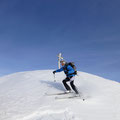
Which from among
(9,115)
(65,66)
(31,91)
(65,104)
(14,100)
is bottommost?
(9,115)

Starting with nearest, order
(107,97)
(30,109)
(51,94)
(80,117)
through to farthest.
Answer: (80,117), (30,109), (107,97), (51,94)

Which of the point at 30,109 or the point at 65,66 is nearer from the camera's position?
the point at 30,109

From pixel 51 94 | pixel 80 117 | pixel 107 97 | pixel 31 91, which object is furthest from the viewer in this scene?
pixel 31 91

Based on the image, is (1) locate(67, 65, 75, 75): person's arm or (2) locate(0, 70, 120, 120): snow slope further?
(1) locate(67, 65, 75, 75): person's arm

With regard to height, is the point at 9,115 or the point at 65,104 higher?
the point at 65,104

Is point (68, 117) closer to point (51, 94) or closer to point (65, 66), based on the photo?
point (51, 94)

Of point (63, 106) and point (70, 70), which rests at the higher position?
point (70, 70)

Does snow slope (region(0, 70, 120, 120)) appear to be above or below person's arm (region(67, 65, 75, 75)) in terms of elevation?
below

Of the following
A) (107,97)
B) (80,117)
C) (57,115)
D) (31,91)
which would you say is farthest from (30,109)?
(107,97)

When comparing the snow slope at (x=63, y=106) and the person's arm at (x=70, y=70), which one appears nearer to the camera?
the snow slope at (x=63, y=106)

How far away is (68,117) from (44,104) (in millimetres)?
1650

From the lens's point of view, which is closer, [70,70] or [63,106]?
[63,106]

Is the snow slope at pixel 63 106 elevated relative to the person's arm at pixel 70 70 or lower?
lower

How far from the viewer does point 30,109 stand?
5191 mm
